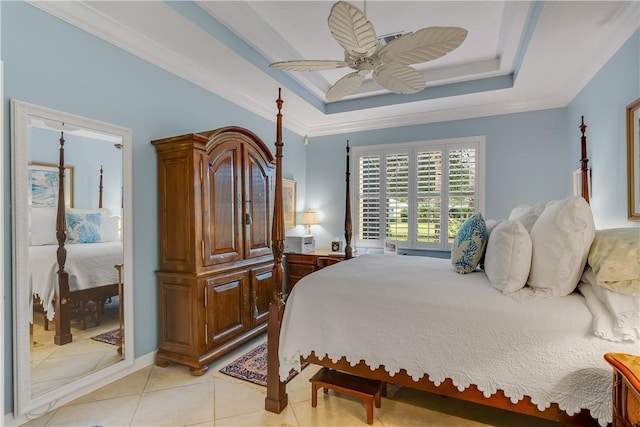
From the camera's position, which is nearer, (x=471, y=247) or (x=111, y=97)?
(x=471, y=247)

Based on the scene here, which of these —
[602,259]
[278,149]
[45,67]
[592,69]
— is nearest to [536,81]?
[592,69]

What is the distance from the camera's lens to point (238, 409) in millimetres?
2094

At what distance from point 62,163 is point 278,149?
57.8 inches

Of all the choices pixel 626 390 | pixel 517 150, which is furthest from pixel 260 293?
pixel 517 150

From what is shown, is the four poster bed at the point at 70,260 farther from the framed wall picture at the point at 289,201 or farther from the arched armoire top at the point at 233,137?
the framed wall picture at the point at 289,201

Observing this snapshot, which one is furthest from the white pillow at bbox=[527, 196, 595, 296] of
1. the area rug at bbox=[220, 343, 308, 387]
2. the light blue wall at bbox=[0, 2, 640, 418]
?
the area rug at bbox=[220, 343, 308, 387]

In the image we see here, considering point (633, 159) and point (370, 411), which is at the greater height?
point (633, 159)

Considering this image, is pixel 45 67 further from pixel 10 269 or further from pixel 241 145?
pixel 241 145

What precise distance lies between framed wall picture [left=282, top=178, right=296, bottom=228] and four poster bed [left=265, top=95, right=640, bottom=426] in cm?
247

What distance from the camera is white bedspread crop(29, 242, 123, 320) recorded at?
6.56 ft

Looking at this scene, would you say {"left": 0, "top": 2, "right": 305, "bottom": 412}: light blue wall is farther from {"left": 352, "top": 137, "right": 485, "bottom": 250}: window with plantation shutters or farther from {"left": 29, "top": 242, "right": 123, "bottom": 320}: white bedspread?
{"left": 352, "top": 137, "right": 485, "bottom": 250}: window with plantation shutters

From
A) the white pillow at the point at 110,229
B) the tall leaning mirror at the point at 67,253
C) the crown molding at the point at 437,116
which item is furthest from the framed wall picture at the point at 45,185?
the crown molding at the point at 437,116

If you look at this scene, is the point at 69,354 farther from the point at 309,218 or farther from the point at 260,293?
the point at 309,218

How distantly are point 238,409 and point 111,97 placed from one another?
243 cm
